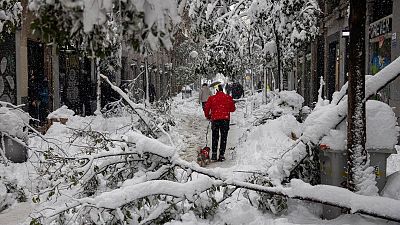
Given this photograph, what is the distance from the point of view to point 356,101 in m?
4.71

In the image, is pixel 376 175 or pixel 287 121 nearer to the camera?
pixel 376 175

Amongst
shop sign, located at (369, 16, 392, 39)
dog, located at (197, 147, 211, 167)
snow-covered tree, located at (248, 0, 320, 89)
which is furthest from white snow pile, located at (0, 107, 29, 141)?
shop sign, located at (369, 16, 392, 39)

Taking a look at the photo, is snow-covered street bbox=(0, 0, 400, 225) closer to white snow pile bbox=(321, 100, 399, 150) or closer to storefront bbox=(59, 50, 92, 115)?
white snow pile bbox=(321, 100, 399, 150)

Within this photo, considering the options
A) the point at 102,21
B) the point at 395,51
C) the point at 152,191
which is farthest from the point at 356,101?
the point at 395,51

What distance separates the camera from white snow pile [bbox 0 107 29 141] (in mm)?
8312

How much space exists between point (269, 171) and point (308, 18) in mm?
10319

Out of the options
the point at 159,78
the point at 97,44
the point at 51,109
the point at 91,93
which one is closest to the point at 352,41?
the point at 97,44

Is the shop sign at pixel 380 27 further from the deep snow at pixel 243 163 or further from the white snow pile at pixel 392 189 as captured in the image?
the white snow pile at pixel 392 189

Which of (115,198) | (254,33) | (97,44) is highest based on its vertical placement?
(254,33)

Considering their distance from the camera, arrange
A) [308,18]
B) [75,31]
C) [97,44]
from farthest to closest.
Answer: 1. [308,18]
2. [97,44]
3. [75,31]

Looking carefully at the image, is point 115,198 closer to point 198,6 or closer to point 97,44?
point 97,44

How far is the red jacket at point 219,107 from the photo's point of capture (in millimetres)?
11461

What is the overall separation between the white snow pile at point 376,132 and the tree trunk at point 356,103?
0.94 ft

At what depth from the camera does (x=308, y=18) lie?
49.2 feet
